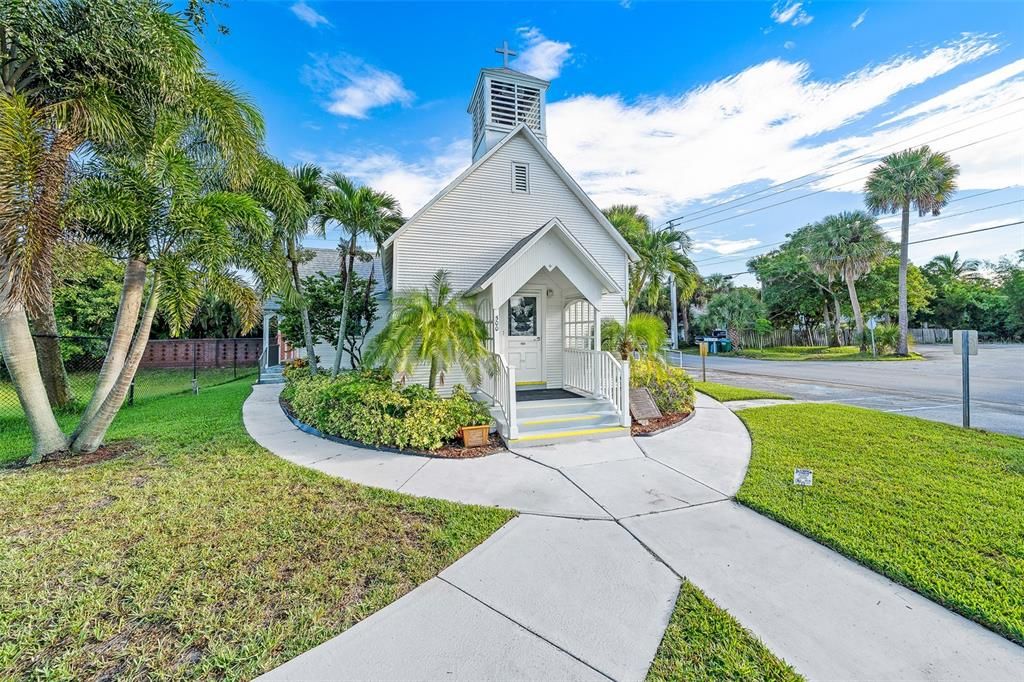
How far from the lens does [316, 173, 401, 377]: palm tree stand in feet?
32.0

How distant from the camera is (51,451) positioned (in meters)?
6.28

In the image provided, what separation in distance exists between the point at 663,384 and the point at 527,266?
13.9ft

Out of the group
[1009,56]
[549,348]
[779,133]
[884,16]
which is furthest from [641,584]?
[1009,56]

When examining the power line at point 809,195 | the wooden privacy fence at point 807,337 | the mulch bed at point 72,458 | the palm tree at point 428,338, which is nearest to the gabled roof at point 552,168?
the palm tree at point 428,338

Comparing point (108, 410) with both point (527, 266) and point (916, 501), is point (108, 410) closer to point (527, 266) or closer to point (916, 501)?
point (527, 266)

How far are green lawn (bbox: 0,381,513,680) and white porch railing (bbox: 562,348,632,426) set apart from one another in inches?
165

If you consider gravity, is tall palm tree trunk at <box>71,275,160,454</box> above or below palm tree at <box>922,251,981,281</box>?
below

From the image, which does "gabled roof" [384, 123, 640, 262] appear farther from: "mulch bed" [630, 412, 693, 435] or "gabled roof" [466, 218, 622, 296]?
"mulch bed" [630, 412, 693, 435]

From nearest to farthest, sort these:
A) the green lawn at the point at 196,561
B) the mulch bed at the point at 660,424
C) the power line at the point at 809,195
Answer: the green lawn at the point at 196,561 → the mulch bed at the point at 660,424 → the power line at the point at 809,195

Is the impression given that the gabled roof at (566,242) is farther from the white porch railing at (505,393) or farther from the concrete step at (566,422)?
the concrete step at (566,422)

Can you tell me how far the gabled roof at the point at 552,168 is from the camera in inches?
363

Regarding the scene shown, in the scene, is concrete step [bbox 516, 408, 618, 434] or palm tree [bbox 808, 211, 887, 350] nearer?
concrete step [bbox 516, 408, 618, 434]

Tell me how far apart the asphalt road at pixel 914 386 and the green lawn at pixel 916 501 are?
2.25 metres

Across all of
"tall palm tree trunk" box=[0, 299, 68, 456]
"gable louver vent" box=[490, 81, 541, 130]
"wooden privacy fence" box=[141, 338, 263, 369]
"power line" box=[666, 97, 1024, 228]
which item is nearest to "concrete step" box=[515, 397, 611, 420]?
"tall palm tree trunk" box=[0, 299, 68, 456]
